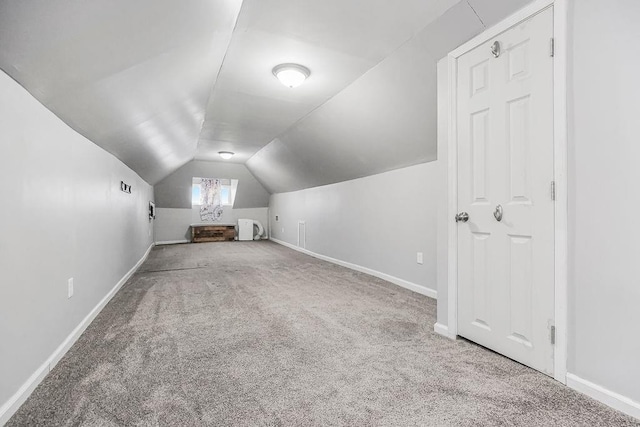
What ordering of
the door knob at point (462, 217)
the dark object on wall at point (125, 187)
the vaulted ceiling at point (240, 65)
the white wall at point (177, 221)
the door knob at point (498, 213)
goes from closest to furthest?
the vaulted ceiling at point (240, 65), the door knob at point (498, 213), the door knob at point (462, 217), the dark object on wall at point (125, 187), the white wall at point (177, 221)

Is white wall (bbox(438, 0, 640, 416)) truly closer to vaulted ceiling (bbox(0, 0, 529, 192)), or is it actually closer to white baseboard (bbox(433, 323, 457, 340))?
vaulted ceiling (bbox(0, 0, 529, 192))

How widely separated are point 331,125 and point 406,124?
1211mm

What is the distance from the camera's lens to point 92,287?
264 cm

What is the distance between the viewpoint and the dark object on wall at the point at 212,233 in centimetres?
901

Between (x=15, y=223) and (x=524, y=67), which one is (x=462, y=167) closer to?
(x=524, y=67)

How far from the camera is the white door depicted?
5.57ft

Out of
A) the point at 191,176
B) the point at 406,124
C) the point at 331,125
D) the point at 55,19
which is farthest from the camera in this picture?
the point at 191,176

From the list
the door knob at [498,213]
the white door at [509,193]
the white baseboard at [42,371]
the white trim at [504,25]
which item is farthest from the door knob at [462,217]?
the white baseboard at [42,371]

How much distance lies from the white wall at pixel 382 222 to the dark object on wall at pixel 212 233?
369 centimetres

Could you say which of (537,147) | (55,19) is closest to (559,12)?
(537,147)

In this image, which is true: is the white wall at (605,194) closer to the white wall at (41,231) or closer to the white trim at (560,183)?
the white trim at (560,183)

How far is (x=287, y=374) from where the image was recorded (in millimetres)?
1733

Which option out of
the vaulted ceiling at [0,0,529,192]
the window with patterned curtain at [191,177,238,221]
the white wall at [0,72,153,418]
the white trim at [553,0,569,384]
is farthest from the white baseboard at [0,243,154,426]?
the window with patterned curtain at [191,177,238,221]

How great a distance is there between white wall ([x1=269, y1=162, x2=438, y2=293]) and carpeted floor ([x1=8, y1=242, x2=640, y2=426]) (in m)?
0.67
